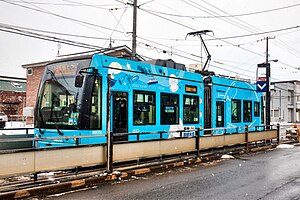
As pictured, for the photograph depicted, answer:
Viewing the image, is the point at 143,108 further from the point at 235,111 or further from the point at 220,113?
the point at 235,111

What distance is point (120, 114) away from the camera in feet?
37.7

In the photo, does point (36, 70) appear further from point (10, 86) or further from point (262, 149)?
point (262, 149)

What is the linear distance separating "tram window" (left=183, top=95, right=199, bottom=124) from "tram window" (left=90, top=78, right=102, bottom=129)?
513cm

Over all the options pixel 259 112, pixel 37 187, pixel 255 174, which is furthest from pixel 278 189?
pixel 259 112

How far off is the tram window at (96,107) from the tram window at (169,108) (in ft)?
11.2

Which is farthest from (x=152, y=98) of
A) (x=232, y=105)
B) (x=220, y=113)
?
(x=232, y=105)

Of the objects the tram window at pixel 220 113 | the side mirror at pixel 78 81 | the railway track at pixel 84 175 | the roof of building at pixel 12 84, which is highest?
the roof of building at pixel 12 84

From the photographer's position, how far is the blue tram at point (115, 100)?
10.4 metres

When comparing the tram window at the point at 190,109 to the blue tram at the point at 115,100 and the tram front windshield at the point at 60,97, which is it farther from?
the tram front windshield at the point at 60,97

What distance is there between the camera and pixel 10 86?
159 feet

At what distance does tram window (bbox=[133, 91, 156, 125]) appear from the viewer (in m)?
12.1

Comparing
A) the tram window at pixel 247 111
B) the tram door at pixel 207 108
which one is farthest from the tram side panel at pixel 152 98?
the tram window at pixel 247 111

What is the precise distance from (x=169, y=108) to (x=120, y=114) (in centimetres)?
288

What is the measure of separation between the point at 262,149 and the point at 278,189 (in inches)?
381
